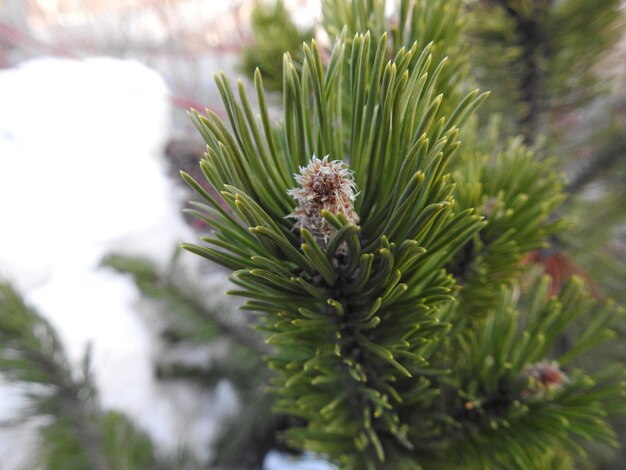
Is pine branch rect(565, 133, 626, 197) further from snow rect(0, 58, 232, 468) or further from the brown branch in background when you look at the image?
snow rect(0, 58, 232, 468)

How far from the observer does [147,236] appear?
0.70 meters

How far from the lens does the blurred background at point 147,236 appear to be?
1.29 ft

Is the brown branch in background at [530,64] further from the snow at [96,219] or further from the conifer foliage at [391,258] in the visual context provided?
the snow at [96,219]

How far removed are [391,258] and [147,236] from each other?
2.08ft

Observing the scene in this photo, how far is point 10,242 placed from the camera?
0.55m

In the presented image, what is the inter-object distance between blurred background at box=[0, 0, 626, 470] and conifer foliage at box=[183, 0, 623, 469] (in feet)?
0.45

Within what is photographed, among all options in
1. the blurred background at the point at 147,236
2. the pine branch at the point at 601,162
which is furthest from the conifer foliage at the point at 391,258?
the pine branch at the point at 601,162

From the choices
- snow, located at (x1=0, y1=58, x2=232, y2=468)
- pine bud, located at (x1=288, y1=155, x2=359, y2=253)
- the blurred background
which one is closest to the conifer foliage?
pine bud, located at (x1=288, y1=155, x2=359, y2=253)

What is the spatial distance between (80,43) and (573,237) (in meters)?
1.43

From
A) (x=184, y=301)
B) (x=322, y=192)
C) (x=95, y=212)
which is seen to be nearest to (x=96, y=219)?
(x=95, y=212)

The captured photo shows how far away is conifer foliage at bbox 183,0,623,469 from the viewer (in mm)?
144

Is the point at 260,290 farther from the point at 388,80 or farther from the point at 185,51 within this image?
the point at 185,51

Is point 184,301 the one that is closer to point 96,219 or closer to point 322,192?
point 96,219

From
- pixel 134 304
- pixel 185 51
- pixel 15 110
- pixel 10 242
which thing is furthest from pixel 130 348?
pixel 185 51
